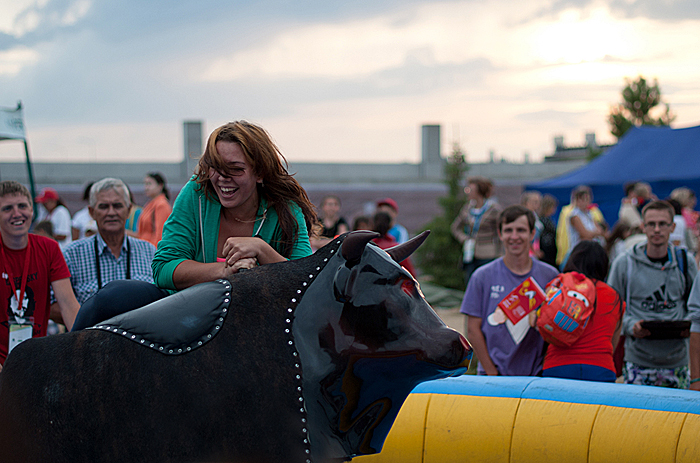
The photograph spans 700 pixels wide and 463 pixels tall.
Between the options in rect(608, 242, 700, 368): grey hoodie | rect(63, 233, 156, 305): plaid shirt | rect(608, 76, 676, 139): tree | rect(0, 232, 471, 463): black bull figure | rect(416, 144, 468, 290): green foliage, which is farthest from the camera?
rect(608, 76, 676, 139): tree

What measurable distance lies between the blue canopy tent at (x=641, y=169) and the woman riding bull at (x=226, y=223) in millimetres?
11341

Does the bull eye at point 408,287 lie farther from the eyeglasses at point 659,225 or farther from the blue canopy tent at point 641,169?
the blue canopy tent at point 641,169

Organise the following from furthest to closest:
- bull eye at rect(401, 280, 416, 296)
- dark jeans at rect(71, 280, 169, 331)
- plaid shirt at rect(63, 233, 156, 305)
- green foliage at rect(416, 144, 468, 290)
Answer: green foliage at rect(416, 144, 468, 290)
plaid shirt at rect(63, 233, 156, 305)
dark jeans at rect(71, 280, 169, 331)
bull eye at rect(401, 280, 416, 296)

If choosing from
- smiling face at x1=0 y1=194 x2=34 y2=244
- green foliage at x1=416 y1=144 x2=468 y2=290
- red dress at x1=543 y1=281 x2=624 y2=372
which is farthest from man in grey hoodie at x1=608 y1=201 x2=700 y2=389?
green foliage at x1=416 y1=144 x2=468 y2=290

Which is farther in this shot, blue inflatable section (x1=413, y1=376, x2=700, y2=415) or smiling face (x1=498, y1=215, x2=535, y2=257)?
smiling face (x1=498, y1=215, x2=535, y2=257)

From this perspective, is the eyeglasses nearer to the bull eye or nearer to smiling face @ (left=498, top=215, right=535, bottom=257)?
smiling face @ (left=498, top=215, right=535, bottom=257)

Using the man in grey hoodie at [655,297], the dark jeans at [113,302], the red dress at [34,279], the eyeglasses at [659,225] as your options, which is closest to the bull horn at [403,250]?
the dark jeans at [113,302]

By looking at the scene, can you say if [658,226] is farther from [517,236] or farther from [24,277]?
[24,277]

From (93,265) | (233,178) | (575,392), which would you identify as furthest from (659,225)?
(93,265)

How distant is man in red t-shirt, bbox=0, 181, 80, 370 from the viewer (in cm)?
342

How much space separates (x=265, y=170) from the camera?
2.34 meters

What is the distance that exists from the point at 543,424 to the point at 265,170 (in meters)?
1.97

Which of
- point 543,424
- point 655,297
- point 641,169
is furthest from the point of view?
point 641,169

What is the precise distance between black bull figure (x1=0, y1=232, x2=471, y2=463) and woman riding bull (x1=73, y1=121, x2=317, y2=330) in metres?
0.14
